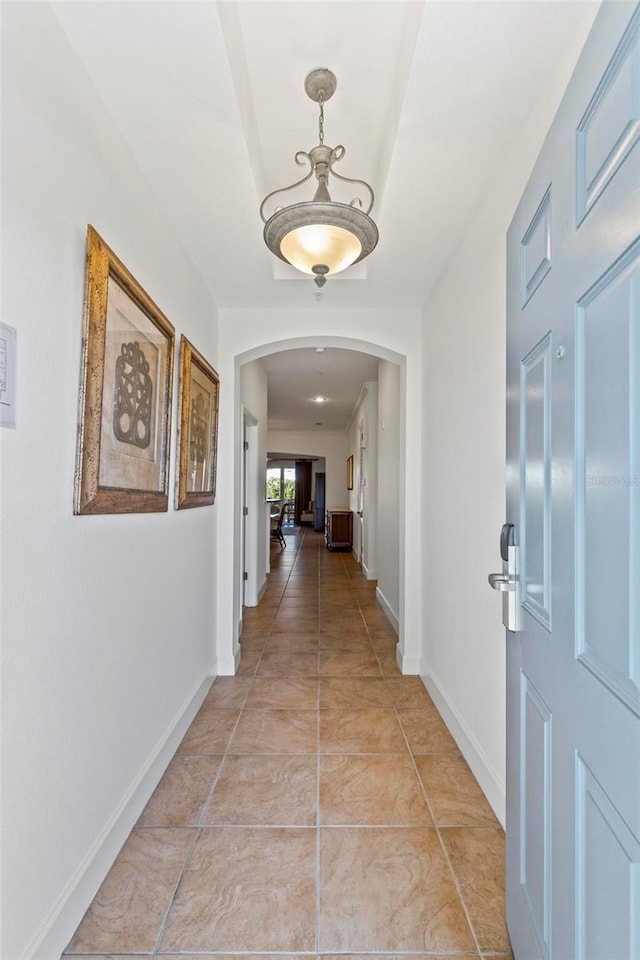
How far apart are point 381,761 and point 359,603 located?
3224mm

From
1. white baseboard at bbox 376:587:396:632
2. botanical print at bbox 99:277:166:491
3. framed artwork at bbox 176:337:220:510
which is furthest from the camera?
white baseboard at bbox 376:587:396:632

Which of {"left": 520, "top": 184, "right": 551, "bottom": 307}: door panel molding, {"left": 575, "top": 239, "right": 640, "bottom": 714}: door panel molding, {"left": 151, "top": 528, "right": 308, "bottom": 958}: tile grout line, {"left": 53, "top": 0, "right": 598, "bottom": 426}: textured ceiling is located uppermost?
{"left": 53, "top": 0, "right": 598, "bottom": 426}: textured ceiling

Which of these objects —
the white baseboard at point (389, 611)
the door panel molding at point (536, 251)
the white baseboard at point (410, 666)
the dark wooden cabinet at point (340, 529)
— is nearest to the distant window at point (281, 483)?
the dark wooden cabinet at point (340, 529)

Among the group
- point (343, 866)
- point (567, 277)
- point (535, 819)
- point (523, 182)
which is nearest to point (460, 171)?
point (523, 182)

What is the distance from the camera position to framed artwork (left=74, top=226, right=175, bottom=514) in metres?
1.44

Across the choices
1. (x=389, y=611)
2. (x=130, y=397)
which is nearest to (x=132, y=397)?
(x=130, y=397)

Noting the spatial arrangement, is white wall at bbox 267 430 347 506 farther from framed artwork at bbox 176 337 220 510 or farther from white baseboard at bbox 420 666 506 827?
white baseboard at bbox 420 666 506 827

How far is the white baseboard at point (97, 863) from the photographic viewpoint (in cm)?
126

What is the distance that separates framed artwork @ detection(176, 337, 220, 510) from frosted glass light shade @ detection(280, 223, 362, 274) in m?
0.87

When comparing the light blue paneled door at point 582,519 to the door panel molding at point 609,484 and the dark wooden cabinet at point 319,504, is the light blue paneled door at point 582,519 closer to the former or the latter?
the door panel molding at point 609,484

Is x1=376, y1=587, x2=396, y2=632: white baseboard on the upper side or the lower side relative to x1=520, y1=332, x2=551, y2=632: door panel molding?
lower

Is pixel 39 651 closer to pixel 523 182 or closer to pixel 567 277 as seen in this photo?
pixel 567 277

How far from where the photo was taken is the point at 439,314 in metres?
2.88

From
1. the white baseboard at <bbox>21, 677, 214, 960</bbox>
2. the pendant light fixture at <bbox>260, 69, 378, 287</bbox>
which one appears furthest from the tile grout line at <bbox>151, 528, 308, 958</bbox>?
the pendant light fixture at <bbox>260, 69, 378, 287</bbox>
